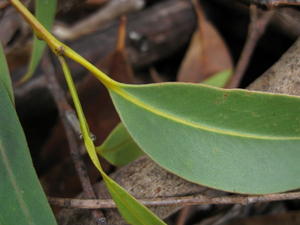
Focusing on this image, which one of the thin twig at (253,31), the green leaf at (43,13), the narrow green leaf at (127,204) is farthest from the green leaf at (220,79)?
the narrow green leaf at (127,204)

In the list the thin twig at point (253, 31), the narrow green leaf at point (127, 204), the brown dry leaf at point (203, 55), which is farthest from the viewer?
the brown dry leaf at point (203, 55)

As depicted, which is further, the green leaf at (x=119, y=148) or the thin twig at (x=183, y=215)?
the thin twig at (x=183, y=215)

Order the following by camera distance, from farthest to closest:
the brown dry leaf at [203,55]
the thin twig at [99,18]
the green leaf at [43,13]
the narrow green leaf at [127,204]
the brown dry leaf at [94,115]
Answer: the thin twig at [99,18] < the brown dry leaf at [203,55] < the brown dry leaf at [94,115] < the green leaf at [43,13] < the narrow green leaf at [127,204]

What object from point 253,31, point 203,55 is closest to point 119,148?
point 253,31

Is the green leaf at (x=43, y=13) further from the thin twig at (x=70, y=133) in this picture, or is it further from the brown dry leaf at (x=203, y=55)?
the brown dry leaf at (x=203, y=55)

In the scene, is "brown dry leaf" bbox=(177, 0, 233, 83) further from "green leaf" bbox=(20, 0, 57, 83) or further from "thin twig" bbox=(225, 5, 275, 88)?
"green leaf" bbox=(20, 0, 57, 83)

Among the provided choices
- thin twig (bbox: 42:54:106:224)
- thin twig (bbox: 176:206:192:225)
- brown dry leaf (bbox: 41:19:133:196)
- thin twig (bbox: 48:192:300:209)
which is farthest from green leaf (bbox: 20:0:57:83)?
thin twig (bbox: 176:206:192:225)

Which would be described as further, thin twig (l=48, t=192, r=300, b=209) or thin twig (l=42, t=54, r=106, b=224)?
thin twig (l=42, t=54, r=106, b=224)
